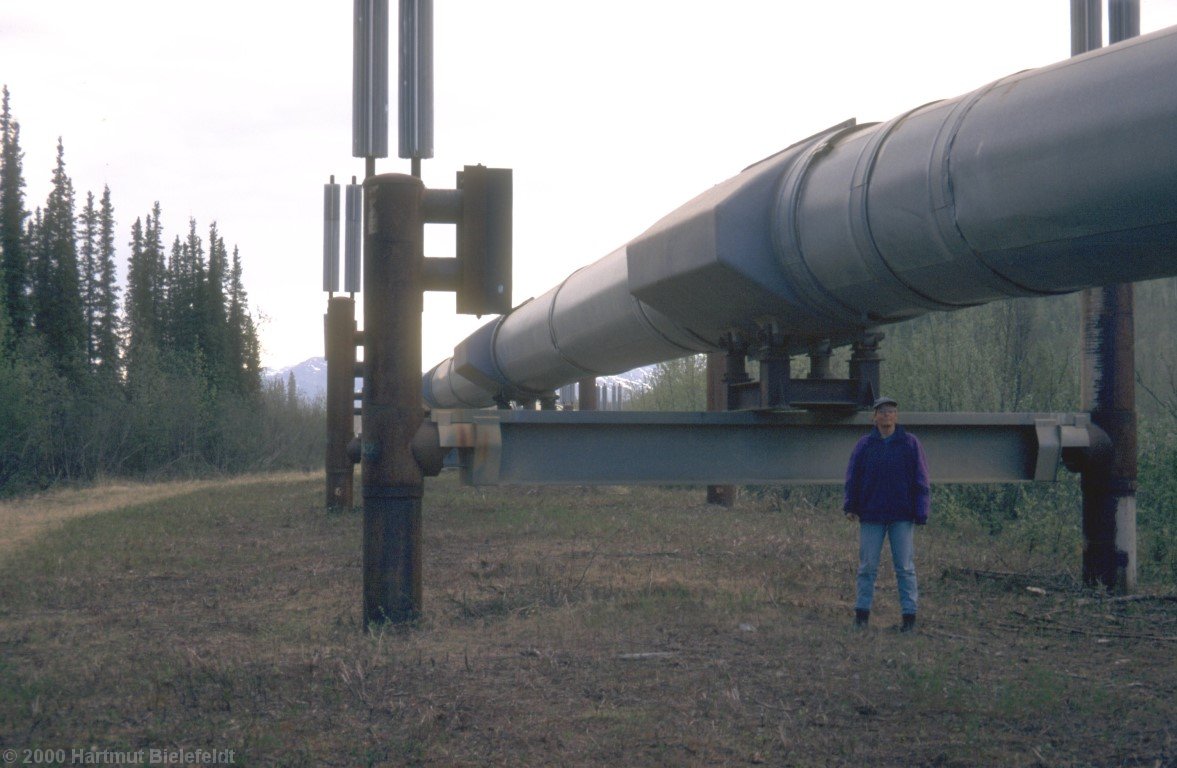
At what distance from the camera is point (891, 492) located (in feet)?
22.8

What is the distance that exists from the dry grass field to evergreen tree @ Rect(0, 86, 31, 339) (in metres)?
41.1

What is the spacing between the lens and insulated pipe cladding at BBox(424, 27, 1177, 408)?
12.8ft

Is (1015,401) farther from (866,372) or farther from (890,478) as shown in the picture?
(866,372)

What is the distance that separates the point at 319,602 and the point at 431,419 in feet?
7.97

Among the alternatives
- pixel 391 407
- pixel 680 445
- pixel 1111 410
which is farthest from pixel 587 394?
pixel 391 407

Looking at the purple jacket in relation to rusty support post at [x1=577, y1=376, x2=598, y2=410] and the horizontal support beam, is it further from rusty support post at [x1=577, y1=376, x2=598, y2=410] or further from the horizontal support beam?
rusty support post at [x1=577, y1=376, x2=598, y2=410]

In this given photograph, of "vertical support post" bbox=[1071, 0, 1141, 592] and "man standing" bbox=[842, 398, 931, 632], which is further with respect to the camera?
"vertical support post" bbox=[1071, 0, 1141, 592]

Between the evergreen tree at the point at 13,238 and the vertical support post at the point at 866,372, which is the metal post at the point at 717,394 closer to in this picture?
the vertical support post at the point at 866,372

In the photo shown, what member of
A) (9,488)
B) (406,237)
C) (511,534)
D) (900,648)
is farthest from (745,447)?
(9,488)

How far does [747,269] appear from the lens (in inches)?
221

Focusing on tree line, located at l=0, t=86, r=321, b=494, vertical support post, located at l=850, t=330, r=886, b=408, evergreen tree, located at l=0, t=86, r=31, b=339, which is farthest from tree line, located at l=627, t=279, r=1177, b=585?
evergreen tree, located at l=0, t=86, r=31, b=339

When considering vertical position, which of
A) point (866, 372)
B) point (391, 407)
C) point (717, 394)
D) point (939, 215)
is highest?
point (939, 215)

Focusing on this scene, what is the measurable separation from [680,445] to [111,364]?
2310 inches

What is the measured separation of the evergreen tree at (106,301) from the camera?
198ft
